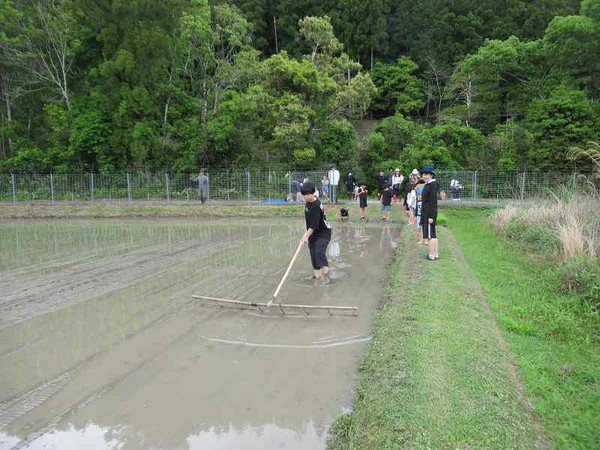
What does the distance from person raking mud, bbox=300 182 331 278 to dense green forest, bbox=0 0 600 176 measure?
14.9m

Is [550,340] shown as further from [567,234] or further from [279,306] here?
[567,234]

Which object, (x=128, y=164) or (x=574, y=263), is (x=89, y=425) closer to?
(x=574, y=263)

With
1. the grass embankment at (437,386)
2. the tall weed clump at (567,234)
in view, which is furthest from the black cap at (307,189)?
the tall weed clump at (567,234)

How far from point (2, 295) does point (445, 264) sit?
7.23 m

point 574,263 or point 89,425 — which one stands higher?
point 574,263

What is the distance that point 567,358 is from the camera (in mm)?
4715

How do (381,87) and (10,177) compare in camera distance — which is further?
(381,87)

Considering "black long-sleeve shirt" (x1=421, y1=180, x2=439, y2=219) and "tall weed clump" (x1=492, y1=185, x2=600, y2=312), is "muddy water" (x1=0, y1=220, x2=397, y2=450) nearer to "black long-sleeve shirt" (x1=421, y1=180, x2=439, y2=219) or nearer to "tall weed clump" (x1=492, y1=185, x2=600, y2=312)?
"black long-sleeve shirt" (x1=421, y1=180, x2=439, y2=219)

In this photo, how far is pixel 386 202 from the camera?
51.3 feet

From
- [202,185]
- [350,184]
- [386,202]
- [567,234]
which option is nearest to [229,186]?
[202,185]

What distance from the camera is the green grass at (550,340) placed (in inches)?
141

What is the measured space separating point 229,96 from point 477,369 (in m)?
25.5

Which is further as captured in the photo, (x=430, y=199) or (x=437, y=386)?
(x=430, y=199)

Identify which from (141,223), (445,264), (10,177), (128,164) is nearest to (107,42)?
(128,164)
